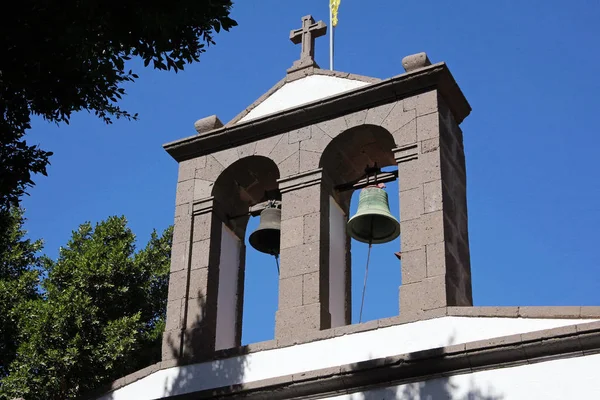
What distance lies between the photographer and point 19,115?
9789mm

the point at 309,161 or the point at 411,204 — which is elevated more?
the point at 309,161

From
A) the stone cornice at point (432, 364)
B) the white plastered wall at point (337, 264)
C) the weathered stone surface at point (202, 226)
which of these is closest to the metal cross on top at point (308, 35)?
the white plastered wall at point (337, 264)

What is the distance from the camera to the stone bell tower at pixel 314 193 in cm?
1118

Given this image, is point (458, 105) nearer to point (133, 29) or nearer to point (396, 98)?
point (396, 98)

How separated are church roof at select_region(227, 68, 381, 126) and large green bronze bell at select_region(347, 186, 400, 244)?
1.23m

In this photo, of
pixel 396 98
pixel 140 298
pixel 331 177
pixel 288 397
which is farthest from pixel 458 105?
pixel 140 298

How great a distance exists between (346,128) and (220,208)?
5.36ft

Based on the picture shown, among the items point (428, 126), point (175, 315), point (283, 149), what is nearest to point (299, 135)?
point (283, 149)

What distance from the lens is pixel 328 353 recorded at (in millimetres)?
10766

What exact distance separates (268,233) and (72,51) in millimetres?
3784

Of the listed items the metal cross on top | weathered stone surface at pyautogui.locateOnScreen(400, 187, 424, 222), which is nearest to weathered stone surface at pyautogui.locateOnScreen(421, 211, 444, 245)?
weathered stone surface at pyautogui.locateOnScreen(400, 187, 424, 222)

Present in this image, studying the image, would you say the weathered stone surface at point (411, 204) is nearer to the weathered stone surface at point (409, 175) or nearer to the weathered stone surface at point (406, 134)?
the weathered stone surface at point (409, 175)

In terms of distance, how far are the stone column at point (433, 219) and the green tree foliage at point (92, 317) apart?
22.4 feet

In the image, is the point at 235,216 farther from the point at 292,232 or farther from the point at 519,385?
the point at 519,385
